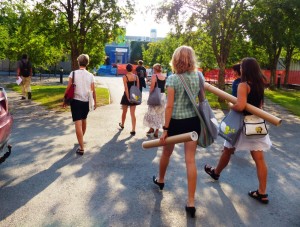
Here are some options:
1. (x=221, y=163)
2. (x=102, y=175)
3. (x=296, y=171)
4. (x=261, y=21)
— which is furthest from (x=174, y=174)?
(x=261, y=21)

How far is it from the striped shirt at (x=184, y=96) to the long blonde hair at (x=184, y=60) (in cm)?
7

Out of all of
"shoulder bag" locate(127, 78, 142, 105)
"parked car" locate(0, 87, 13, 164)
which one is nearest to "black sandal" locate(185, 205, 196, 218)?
"parked car" locate(0, 87, 13, 164)

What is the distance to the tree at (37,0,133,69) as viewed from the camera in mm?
14891

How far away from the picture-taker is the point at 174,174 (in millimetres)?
5117

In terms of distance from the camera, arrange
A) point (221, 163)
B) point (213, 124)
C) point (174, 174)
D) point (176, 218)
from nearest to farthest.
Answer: point (176, 218)
point (213, 124)
point (221, 163)
point (174, 174)

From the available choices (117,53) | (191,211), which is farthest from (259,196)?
(117,53)

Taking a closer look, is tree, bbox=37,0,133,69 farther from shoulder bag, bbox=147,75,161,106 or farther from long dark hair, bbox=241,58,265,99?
long dark hair, bbox=241,58,265,99

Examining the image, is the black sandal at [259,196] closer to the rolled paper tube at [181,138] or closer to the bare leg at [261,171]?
the bare leg at [261,171]

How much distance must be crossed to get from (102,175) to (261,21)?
12435 mm

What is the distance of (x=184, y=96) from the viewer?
3.81 meters

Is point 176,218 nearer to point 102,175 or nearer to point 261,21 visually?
point 102,175

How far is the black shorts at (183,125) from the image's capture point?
3.83 metres

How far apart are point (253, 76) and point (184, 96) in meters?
0.91

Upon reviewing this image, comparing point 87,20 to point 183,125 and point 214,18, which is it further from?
point 183,125
